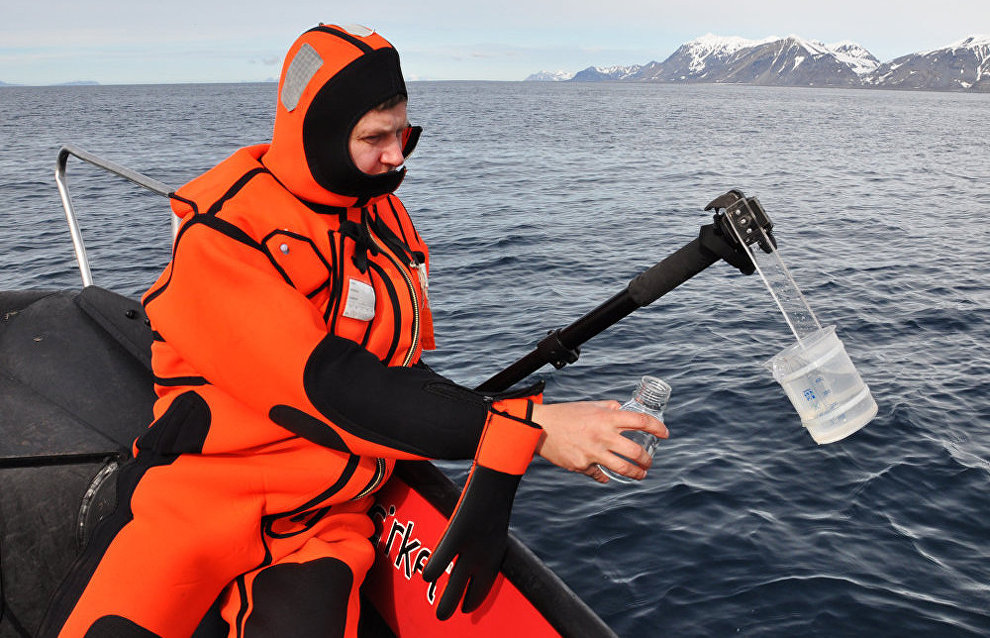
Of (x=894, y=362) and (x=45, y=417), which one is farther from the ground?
(x=45, y=417)

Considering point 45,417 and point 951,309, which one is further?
point 951,309

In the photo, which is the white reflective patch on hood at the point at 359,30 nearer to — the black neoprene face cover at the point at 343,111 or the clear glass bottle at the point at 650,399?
the black neoprene face cover at the point at 343,111

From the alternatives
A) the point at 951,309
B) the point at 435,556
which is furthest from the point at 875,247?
the point at 435,556

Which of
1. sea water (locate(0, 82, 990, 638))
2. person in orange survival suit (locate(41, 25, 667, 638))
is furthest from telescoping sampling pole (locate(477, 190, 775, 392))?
sea water (locate(0, 82, 990, 638))

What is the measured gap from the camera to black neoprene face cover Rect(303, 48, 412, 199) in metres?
2.05

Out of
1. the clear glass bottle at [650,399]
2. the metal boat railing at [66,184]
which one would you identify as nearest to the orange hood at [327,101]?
the clear glass bottle at [650,399]

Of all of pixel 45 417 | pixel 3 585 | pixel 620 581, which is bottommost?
pixel 620 581

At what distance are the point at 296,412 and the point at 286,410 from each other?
3 centimetres

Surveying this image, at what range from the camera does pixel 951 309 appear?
11.6 metres

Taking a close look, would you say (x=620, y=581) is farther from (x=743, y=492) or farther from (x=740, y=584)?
(x=743, y=492)

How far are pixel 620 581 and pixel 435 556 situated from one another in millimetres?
3820

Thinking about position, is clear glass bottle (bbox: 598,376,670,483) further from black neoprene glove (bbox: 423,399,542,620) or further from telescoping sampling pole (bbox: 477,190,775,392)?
black neoprene glove (bbox: 423,399,542,620)

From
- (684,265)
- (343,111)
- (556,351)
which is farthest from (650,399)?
(343,111)

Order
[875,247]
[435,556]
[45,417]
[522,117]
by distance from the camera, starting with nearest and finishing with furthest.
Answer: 1. [435,556]
2. [45,417]
3. [875,247]
4. [522,117]
